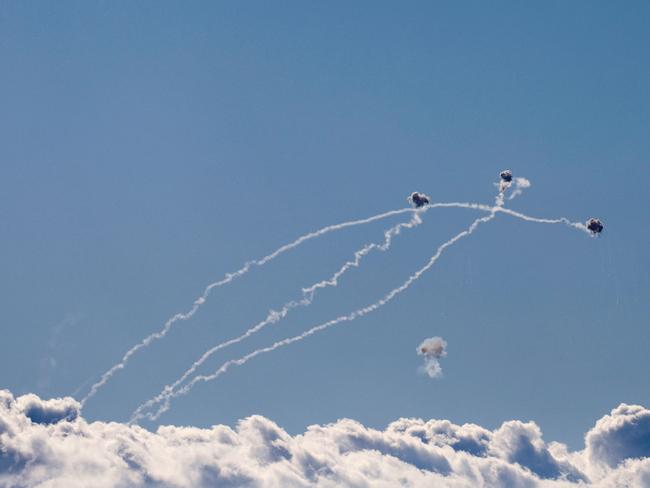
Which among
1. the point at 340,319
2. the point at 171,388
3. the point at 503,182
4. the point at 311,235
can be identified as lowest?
the point at 171,388

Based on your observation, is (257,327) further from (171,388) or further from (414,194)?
(414,194)

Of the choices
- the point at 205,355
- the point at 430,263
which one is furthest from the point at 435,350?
the point at 205,355

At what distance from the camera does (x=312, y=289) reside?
618 ft

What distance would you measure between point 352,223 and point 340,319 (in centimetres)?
2270

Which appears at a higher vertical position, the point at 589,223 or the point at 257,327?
the point at 589,223

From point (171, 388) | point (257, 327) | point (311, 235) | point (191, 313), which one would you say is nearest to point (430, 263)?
point (311, 235)

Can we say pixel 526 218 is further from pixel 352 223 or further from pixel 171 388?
pixel 171 388

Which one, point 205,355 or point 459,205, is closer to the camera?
point 459,205

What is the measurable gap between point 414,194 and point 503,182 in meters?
19.4

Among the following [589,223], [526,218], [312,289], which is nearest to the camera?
[526,218]

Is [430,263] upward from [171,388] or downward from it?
upward

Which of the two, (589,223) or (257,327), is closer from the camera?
(589,223)

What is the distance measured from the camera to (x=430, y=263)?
17988 centimetres

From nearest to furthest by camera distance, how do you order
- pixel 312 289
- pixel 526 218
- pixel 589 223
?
pixel 526 218 < pixel 589 223 < pixel 312 289
